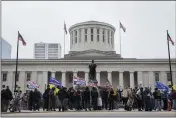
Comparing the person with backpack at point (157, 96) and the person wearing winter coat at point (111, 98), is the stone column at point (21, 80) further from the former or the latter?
the person with backpack at point (157, 96)

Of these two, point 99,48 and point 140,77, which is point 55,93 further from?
point 99,48

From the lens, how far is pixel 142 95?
16.4 metres

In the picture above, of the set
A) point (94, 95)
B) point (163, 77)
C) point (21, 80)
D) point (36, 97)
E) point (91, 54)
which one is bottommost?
point (36, 97)

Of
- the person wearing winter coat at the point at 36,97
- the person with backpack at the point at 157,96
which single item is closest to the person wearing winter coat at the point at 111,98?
the person with backpack at the point at 157,96

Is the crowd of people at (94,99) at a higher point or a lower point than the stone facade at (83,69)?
lower

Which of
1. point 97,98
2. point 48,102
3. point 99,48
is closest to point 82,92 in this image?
point 97,98

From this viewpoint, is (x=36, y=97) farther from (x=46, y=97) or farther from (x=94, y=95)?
(x=94, y=95)

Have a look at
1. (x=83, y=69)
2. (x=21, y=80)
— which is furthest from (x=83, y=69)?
(x=21, y=80)

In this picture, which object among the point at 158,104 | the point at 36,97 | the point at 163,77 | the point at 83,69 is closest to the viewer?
the point at 36,97

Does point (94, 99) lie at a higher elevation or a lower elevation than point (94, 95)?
lower

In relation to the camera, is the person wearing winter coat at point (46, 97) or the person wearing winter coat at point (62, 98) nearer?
the person wearing winter coat at point (62, 98)

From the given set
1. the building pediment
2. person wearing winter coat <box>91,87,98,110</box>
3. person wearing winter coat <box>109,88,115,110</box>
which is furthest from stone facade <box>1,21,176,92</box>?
person wearing winter coat <box>91,87,98,110</box>

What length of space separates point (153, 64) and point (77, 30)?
19985mm

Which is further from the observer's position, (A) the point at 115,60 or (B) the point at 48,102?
(A) the point at 115,60
